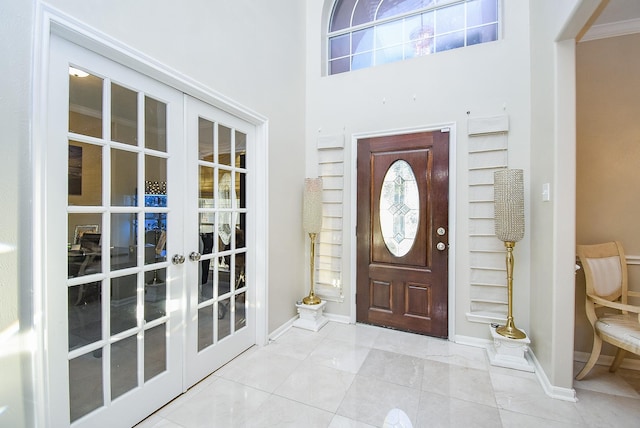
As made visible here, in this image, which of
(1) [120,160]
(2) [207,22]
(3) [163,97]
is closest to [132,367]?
(1) [120,160]

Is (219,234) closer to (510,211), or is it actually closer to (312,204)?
(312,204)

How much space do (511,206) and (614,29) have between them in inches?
70.9

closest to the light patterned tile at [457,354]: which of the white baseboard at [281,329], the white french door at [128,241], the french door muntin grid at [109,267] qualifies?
the white baseboard at [281,329]

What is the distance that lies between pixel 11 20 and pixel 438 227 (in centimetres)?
316

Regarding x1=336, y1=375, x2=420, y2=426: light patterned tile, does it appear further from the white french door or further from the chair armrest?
the chair armrest

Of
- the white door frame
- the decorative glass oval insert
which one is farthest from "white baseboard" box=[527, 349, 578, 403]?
the white door frame

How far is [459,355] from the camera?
254 cm

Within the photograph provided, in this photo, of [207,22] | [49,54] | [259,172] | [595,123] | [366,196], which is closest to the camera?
[49,54]

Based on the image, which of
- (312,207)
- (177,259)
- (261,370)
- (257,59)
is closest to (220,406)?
(261,370)

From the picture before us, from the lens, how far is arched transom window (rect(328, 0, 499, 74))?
288 centimetres

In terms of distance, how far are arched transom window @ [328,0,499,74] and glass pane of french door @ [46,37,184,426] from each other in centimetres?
234

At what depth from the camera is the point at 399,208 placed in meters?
3.04

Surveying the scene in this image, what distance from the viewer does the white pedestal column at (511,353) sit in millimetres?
2291

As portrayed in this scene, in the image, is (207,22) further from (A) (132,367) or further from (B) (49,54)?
(A) (132,367)
